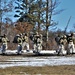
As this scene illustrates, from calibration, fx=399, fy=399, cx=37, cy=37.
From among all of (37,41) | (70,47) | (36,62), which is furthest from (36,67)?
(37,41)

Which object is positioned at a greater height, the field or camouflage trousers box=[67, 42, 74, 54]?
camouflage trousers box=[67, 42, 74, 54]

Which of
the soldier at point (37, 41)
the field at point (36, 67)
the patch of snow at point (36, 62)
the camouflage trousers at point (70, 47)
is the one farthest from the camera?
the soldier at point (37, 41)

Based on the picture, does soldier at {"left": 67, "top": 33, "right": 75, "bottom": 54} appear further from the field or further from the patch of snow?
the field

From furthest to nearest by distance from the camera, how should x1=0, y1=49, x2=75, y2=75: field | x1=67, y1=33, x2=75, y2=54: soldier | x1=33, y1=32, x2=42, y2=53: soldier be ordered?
x1=33, y1=32, x2=42, y2=53: soldier → x1=67, y1=33, x2=75, y2=54: soldier → x1=0, y1=49, x2=75, y2=75: field

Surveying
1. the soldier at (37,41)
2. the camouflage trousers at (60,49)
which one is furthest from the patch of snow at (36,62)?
the soldier at (37,41)

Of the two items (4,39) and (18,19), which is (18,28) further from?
(4,39)

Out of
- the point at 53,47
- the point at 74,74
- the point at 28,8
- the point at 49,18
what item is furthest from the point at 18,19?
the point at 74,74

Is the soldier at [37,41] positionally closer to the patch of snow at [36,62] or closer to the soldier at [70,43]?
the soldier at [70,43]

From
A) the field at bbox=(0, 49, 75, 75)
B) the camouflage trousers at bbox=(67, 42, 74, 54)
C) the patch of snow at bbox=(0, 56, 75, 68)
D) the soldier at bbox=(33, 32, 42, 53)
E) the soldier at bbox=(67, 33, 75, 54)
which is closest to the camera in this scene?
the field at bbox=(0, 49, 75, 75)

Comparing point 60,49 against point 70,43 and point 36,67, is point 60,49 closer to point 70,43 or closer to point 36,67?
point 70,43

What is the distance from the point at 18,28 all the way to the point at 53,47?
11.6 m

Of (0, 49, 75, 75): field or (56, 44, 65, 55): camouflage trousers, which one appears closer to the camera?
(0, 49, 75, 75): field

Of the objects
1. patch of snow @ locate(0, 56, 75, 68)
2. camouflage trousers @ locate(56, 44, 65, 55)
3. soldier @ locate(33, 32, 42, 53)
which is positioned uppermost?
soldier @ locate(33, 32, 42, 53)

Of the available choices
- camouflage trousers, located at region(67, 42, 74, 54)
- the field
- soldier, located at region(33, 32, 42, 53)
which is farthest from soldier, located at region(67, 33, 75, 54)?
the field
